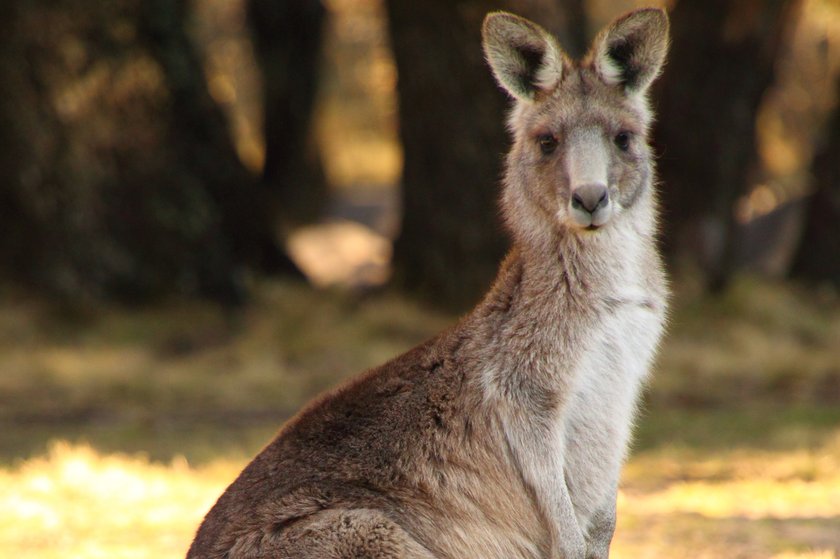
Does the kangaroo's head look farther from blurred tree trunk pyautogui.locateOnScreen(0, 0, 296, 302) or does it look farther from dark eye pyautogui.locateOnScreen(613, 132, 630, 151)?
blurred tree trunk pyautogui.locateOnScreen(0, 0, 296, 302)

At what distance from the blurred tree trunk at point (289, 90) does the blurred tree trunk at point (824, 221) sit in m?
7.43

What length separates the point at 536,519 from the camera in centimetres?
463

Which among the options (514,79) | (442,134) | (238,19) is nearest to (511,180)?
(514,79)

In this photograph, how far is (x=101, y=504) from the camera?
727 centimetres

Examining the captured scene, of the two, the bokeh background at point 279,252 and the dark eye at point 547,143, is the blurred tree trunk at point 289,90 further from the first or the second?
the dark eye at point 547,143

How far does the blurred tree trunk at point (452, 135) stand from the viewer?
1141 centimetres

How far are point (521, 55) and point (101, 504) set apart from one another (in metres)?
3.85

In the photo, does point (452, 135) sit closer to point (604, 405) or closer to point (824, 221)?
point (824, 221)

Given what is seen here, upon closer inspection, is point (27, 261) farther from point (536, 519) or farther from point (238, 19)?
point (238, 19)

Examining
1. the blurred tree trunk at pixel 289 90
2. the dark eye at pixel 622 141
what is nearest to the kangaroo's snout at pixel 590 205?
the dark eye at pixel 622 141

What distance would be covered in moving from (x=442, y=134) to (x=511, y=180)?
662cm

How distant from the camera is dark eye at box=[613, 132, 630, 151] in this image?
4.77 metres

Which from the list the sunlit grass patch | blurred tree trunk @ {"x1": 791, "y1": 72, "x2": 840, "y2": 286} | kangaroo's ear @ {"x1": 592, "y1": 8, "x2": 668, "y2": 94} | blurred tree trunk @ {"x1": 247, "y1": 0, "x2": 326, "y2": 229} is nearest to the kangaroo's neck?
kangaroo's ear @ {"x1": 592, "y1": 8, "x2": 668, "y2": 94}

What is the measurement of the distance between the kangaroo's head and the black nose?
65mm
